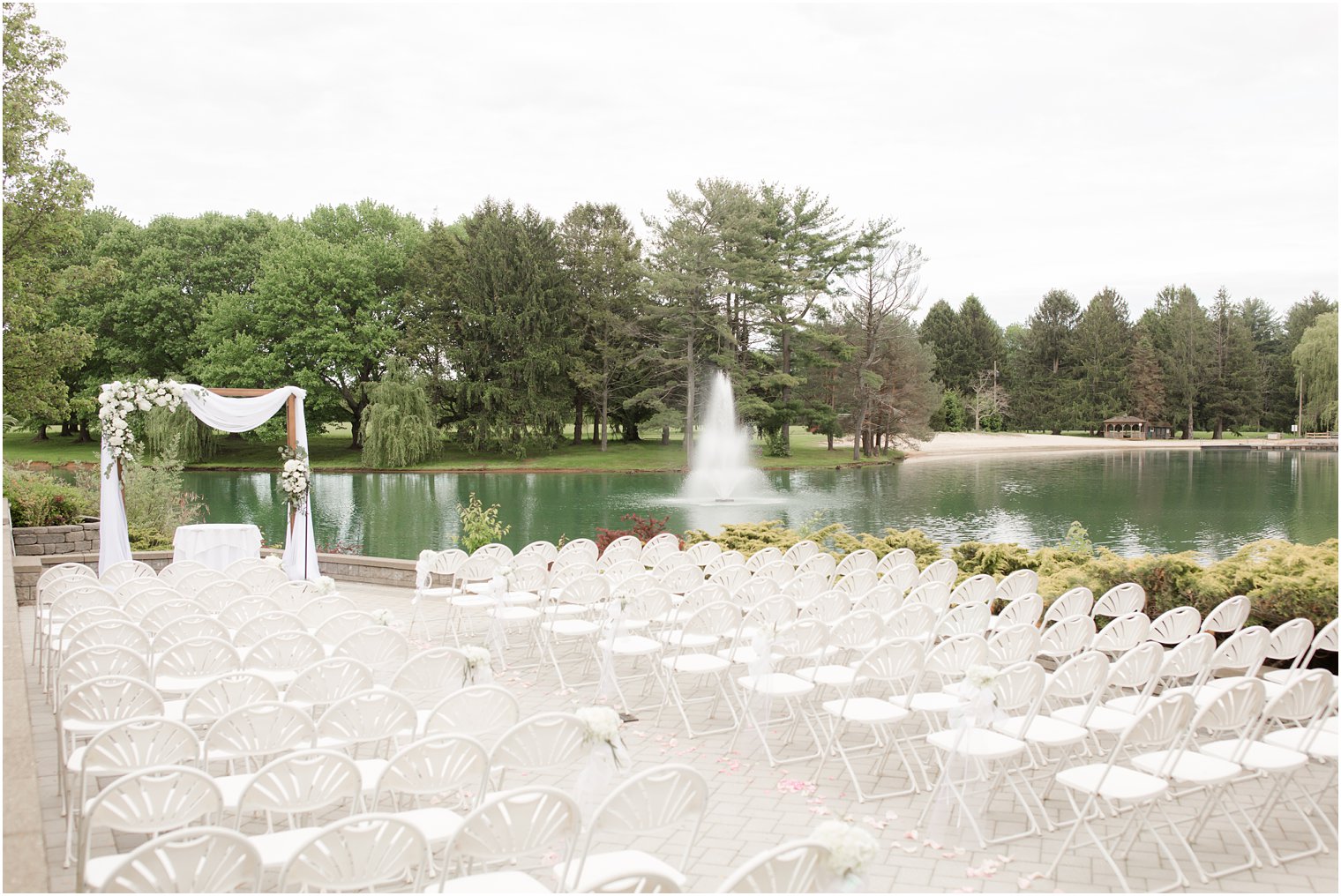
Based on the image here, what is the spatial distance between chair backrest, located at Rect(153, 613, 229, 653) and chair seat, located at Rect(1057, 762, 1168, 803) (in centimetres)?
406

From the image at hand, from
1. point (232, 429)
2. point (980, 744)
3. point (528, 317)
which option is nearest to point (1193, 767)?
point (980, 744)

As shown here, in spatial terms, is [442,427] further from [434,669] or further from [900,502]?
[434,669]

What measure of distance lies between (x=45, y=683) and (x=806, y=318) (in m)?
39.9

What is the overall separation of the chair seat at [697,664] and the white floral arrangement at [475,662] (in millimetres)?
1362

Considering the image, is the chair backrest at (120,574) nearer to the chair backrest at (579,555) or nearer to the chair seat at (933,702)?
the chair backrest at (579,555)

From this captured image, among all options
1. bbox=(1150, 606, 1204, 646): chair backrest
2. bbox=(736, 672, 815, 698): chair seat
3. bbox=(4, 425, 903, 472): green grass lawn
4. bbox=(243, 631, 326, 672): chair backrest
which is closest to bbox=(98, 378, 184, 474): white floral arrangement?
bbox=(243, 631, 326, 672): chair backrest

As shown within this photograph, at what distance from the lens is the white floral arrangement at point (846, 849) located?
2.11m

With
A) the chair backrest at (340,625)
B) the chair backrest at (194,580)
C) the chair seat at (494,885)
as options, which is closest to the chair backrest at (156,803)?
the chair seat at (494,885)

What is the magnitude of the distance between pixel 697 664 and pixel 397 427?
3361cm

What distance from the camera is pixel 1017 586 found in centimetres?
677

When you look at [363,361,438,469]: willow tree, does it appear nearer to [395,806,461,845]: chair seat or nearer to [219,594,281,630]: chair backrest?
[219,594,281,630]: chair backrest

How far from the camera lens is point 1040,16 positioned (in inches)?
339

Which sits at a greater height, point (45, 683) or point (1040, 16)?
point (1040, 16)

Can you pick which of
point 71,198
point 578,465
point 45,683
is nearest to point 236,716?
point 45,683
